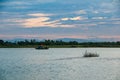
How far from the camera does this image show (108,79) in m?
29.8

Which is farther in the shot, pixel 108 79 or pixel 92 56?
pixel 92 56

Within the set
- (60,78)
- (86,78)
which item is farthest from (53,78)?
(86,78)

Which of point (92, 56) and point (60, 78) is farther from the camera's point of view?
point (92, 56)

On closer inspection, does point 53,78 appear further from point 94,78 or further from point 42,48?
point 42,48

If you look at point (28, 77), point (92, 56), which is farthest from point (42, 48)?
point (28, 77)

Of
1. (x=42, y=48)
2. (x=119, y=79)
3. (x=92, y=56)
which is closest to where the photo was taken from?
(x=119, y=79)

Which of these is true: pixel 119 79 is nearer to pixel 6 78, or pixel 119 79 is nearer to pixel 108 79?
pixel 108 79

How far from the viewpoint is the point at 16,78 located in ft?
100

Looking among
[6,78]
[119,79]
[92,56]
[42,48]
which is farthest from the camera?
[42,48]

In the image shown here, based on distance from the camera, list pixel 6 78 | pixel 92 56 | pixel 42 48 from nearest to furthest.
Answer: pixel 6 78 → pixel 92 56 → pixel 42 48

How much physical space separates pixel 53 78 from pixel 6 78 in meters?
3.69

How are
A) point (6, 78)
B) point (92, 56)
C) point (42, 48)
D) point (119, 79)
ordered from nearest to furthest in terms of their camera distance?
point (119, 79) → point (6, 78) → point (92, 56) → point (42, 48)

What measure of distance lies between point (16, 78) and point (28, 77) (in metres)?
0.97

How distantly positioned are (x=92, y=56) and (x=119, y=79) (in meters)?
42.4
